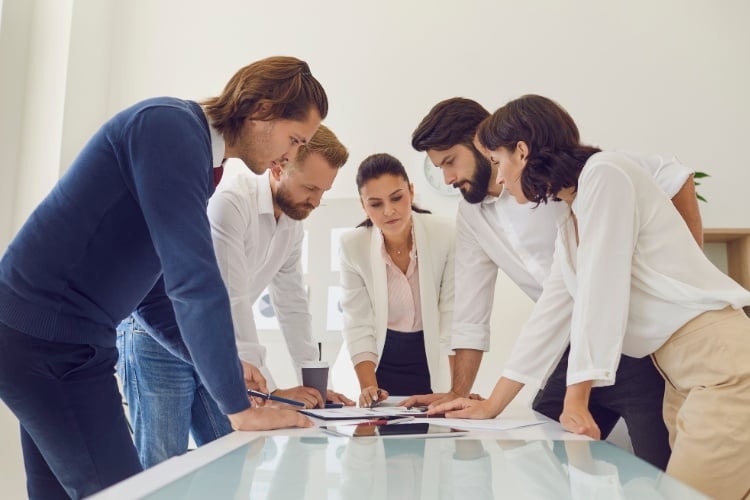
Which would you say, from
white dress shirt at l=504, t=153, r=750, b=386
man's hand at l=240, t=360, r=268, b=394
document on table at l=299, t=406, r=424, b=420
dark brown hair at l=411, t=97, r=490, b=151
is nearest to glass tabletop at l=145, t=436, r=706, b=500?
white dress shirt at l=504, t=153, r=750, b=386

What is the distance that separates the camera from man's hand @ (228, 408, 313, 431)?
43.0 inches

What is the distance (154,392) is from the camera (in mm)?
1630

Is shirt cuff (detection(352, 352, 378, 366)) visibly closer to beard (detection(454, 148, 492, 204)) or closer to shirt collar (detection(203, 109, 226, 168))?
beard (detection(454, 148, 492, 204))

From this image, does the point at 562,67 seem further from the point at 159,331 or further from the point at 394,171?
the point at 159,331

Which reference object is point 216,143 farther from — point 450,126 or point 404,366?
point 404,366

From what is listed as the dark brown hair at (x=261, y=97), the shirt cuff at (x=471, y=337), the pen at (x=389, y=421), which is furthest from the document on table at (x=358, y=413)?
the dark brown hair at (x=261, y=97)

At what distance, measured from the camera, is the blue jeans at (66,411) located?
1078 millimetres

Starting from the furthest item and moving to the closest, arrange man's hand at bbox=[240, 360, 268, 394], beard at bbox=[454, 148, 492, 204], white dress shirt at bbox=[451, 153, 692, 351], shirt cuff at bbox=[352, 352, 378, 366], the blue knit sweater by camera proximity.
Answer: shirt cuff at bbox=[352, 352, 378, 366]
beard at bbox=[454, 148, 492, 204]
white dress shirt at bbox=[451, 153, 692, 351]
man's hand at bbox=[240, 360, 268, 394]
the blue knit sweater

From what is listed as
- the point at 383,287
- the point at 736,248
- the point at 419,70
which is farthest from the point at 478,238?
the point at 419,70

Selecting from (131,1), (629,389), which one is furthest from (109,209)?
(131,1)

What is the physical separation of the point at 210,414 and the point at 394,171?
3.31 ft

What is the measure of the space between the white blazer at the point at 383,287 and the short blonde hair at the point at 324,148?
457mm

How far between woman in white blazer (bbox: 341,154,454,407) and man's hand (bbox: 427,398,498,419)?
784 mm

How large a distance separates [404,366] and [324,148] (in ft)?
2.67
